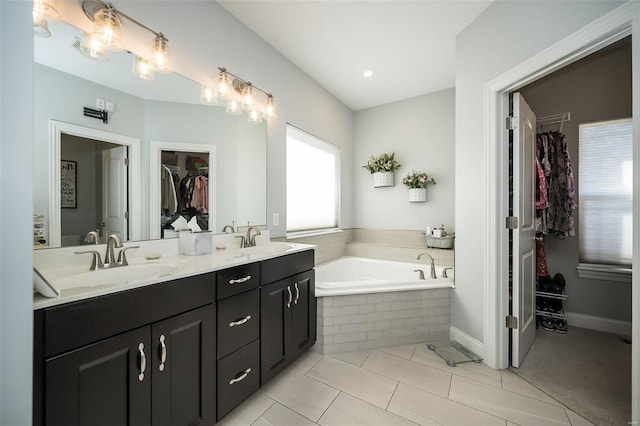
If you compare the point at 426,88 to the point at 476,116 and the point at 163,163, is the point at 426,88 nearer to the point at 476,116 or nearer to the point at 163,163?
the point at 476,116

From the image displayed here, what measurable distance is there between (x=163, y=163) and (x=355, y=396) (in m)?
1.93

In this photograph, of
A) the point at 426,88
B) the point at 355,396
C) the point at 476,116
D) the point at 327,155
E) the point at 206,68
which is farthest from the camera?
the point at 327,155

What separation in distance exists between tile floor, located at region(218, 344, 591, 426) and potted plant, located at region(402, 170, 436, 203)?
1.93 metres

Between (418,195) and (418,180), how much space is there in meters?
0.19

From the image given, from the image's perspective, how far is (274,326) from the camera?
173cm

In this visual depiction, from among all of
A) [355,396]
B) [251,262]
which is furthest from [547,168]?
[251,262]

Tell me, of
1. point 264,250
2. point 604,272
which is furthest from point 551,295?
point 264,250

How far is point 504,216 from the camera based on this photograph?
6.48ft

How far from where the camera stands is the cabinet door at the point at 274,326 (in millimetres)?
1648

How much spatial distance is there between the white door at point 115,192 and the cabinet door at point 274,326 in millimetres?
893

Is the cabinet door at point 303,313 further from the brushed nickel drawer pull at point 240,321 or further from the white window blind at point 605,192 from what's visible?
the white window blind at point 605,192

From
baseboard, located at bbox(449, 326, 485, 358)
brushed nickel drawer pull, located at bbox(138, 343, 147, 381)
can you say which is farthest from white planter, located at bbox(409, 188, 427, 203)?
brushed nickel drawer pull, located at bbox(138, 343, 147, 381)

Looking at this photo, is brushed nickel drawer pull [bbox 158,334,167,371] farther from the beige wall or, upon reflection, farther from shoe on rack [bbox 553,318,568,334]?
the beige wall

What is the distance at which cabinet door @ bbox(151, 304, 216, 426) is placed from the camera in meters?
1.11
